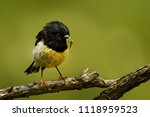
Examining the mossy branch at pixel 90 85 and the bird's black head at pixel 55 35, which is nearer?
the mossy branch at pixel 90 85

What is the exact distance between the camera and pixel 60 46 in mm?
6082

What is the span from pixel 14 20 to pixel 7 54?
38.9 inches

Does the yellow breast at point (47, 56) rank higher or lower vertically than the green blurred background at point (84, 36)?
lower

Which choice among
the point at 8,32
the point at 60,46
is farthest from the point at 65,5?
the point at 60,46

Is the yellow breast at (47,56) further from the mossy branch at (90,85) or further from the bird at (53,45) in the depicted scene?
the mossy branch at (90,85)

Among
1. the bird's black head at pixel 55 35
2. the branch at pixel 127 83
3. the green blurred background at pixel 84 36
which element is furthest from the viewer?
the green blurred background at pixel 84 36

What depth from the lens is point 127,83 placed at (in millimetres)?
5676

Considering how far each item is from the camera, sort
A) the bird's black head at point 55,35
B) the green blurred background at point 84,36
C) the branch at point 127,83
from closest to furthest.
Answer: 1. the branch at point 127,83
2. the bird's black head at point 55,35
3. the green blurred background at point 84,36

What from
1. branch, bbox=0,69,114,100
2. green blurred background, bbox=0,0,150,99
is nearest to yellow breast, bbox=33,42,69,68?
branch, bbox=0,69,114,100

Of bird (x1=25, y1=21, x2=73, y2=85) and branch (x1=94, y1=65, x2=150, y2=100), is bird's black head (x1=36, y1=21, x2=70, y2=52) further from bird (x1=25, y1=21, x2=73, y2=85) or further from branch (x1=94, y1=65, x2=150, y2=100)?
branch (x1=94, y1=65, x2=150, y2=100)

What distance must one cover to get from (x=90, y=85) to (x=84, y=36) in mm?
4055

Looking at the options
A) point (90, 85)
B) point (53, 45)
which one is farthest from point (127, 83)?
point (53, 45)

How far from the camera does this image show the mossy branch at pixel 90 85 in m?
5.68

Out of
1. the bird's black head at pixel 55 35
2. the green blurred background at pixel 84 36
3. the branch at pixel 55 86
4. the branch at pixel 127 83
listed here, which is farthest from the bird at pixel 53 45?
the green blurred background at pixel 84 36
